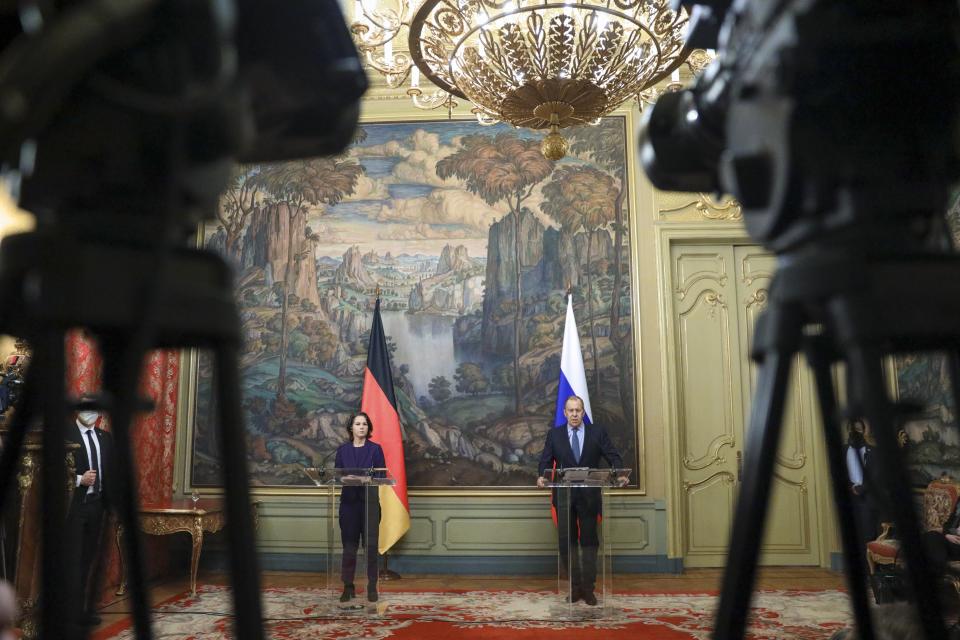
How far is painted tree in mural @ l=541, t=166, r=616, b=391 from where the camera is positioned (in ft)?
28.2

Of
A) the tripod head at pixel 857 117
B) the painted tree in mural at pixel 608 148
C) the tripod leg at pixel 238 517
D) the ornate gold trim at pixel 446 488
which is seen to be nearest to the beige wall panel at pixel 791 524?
the ornate gold trim at pixel 446 488

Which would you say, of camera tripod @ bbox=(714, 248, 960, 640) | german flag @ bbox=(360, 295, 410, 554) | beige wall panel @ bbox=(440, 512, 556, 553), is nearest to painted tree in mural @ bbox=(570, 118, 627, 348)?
german flag @ bbox=(360, 295, 410, 554)

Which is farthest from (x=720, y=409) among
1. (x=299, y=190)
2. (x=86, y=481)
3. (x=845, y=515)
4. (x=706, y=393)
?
(x=845, y=515)

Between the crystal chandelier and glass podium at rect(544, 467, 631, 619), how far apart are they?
108 inches

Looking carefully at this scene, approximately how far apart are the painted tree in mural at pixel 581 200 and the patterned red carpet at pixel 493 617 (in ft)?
11.9

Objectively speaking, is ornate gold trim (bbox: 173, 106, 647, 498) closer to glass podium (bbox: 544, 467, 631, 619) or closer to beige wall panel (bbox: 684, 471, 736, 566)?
beige wall panel (bbox: 684, 471, 736, 566)

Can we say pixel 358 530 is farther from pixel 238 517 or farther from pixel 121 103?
pixel 121 103

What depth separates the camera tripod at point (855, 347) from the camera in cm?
70

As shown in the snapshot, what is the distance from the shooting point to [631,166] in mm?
8672

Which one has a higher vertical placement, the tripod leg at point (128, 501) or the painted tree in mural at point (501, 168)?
the painted tree in mural at point (501, 168)

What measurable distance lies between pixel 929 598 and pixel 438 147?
8581mm

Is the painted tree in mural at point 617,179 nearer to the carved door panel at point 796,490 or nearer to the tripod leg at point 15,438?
the carved door panel at point 796,490

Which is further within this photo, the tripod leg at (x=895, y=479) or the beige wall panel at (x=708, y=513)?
the beige wall panel at (x=708, y=513)

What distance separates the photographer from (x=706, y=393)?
27.8 ft
